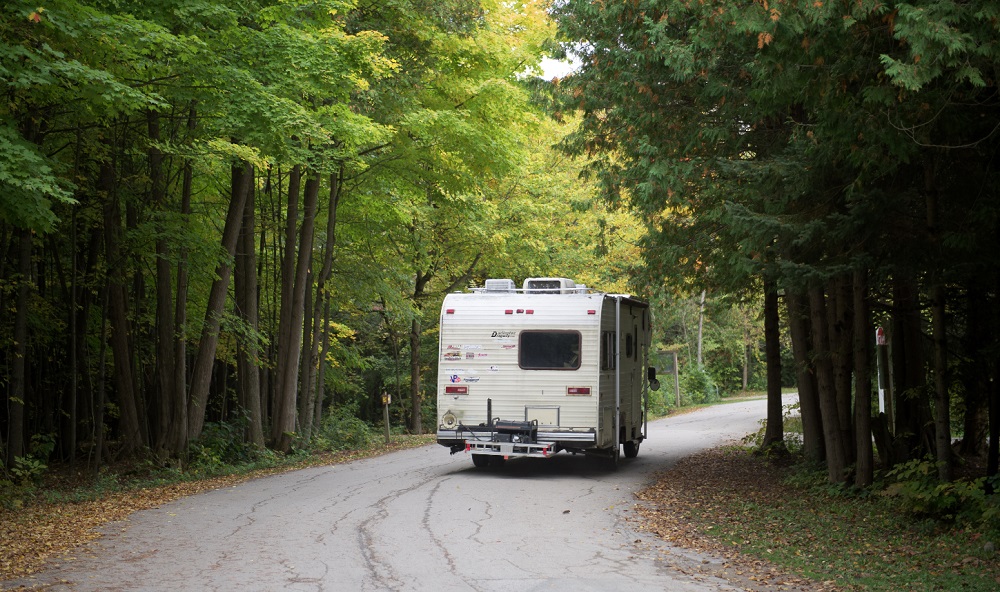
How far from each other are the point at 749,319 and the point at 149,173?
4000 centimetres

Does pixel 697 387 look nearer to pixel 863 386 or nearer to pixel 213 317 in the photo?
pixel 213 317

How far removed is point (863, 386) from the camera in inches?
466

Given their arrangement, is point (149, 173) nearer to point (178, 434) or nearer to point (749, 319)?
point (178, 434)

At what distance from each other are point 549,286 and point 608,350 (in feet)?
6.27

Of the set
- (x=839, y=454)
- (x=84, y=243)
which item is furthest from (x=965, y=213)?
(x=84, y=243)

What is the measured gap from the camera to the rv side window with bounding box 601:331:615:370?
1555cm

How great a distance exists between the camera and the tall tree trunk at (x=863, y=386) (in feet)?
38.4

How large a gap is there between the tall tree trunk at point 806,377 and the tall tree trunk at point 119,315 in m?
11.8

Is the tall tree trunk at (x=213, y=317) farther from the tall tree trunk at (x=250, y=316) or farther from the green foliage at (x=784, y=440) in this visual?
the green foliage at (x=784, y=440)

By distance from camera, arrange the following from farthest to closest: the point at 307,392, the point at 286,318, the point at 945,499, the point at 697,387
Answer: the point at 697,387, the point at 307,392, the point at 286,318, the point at 945,499

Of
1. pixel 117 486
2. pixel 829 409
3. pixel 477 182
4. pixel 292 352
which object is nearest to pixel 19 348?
A: pixel 117 486

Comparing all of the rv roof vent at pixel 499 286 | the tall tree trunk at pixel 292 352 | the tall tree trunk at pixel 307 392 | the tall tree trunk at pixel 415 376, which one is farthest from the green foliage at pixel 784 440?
the tall tree trunk at pixel 415 376

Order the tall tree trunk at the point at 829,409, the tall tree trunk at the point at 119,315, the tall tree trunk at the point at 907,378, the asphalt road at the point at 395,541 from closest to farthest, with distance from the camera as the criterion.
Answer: the asphalt road at the point at 395,541 → the tall tree trunk at the point at 829,409 → the tall tree trunk at the point at 907,378 → the tall tree trunk at the point at 119,315

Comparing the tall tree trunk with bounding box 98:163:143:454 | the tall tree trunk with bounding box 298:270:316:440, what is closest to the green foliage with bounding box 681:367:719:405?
the tall tree trunk with bounding box 298:270:316:440
